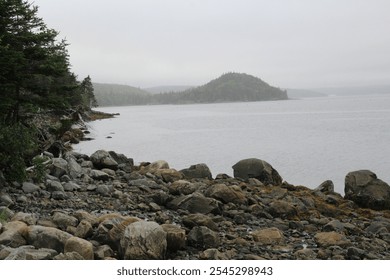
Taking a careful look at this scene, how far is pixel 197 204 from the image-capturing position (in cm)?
1262

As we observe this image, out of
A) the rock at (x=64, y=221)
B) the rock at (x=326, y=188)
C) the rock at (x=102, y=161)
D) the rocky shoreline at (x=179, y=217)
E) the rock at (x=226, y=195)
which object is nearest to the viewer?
the rocky shoreline at (x=179, y=217)

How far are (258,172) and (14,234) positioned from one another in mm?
14506

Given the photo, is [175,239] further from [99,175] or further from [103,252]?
[99,175]

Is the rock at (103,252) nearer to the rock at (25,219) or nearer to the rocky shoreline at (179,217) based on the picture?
the rocky shoreline at (179,217)

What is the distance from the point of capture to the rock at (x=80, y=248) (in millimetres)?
7430

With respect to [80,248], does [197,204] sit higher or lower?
lower

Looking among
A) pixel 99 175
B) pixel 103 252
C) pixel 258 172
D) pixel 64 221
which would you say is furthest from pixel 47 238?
pixel 258 172

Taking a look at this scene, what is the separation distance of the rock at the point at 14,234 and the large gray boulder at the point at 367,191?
45.8 ft

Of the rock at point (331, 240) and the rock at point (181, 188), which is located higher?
the rock at point (181, 188)

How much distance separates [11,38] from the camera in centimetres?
1670

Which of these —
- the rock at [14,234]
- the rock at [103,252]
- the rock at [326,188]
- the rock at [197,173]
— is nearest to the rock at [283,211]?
the rock at [326,188]

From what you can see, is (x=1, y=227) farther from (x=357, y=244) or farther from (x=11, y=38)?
(x=11, y=38)

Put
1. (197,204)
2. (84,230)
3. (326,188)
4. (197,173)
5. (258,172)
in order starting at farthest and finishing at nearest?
(258,172) < (197,173) < (326,188) < (197,204) < (84,230)

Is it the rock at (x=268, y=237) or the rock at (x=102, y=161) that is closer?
the rock at (x=268, y=237)
